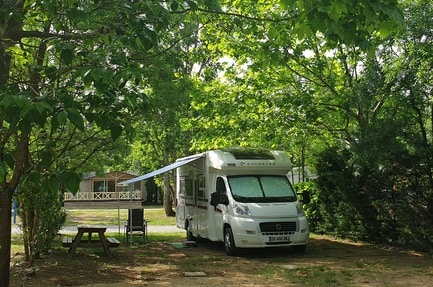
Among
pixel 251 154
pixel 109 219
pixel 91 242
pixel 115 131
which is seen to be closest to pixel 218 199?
pixel 251 154

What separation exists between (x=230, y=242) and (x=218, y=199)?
45.0 inches

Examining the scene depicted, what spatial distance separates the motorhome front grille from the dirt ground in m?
0.68

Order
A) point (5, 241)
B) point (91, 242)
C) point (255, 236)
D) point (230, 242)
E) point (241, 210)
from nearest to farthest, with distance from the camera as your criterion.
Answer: point (5, 241) < point (255, 236) < point (241, 210) < point (230, 242) < point (91, 242)

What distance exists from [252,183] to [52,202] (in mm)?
4964

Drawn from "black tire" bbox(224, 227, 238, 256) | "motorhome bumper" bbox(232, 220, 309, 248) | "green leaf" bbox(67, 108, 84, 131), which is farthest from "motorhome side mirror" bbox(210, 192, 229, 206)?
"green leaf" bbox(67, 108, 84, 131)

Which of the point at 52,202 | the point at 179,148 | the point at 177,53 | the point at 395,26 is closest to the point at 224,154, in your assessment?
the point at 177,53

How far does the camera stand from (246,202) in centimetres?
1232

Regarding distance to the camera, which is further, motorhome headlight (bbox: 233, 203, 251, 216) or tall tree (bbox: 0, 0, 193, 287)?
motorhome headlight (bbox: 233, 203, 251, 216)

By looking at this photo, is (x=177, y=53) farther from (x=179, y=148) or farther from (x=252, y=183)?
(x=179, y=148)

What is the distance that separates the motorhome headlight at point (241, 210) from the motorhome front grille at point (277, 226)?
1.49ft

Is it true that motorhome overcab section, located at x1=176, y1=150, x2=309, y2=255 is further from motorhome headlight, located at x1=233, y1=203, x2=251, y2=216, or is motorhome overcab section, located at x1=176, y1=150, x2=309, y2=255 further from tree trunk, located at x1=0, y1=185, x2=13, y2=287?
tree trunk, located at x1=0, y1=185, x2=13, y2=287

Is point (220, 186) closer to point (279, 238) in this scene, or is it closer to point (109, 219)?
point (279, 238)

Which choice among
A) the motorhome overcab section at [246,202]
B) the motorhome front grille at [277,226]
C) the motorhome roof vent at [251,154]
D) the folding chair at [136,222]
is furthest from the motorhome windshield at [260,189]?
the folding chair at [136,222]

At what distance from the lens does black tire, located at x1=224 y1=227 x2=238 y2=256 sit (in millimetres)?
12133
